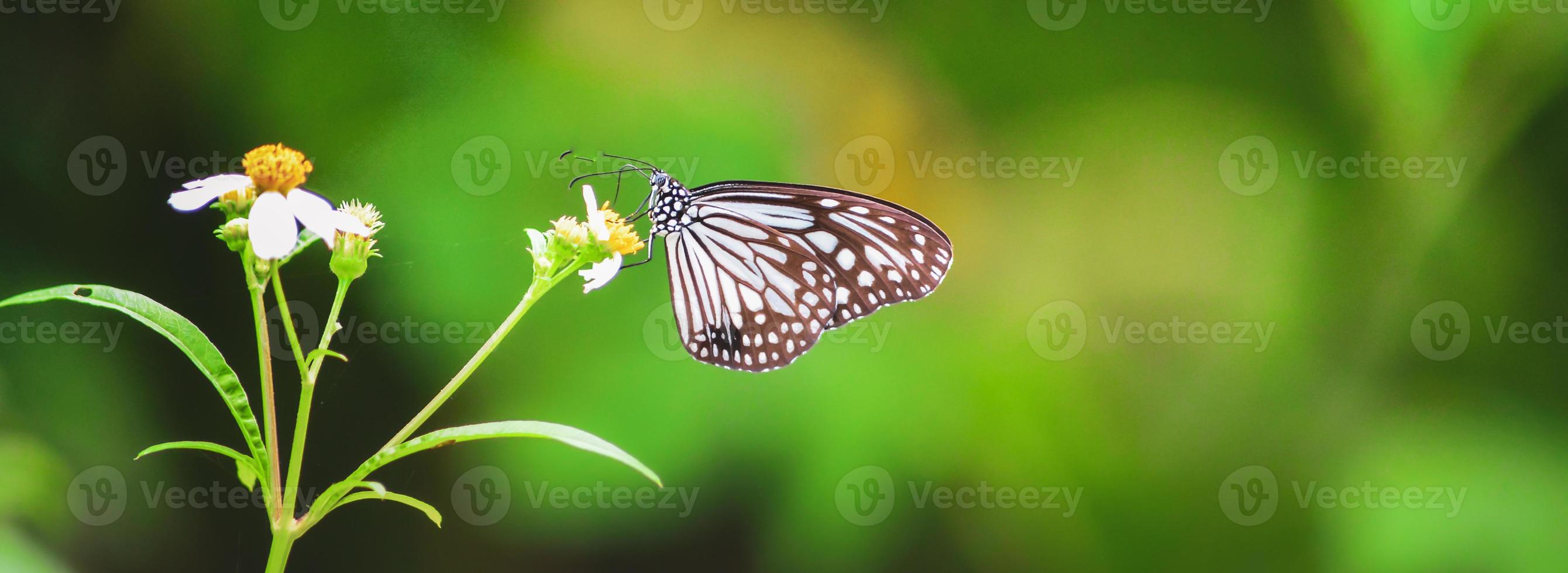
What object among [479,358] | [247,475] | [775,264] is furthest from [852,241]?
[247,475]

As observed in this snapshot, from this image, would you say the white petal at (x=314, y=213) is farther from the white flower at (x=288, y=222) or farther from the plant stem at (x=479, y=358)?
the plant stem at (x=479, y=358)

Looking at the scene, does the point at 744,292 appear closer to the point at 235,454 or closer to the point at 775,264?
the point at 775,264

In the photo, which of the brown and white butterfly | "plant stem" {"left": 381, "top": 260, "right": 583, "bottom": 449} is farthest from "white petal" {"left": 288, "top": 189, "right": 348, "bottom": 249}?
the brown and white butterfly

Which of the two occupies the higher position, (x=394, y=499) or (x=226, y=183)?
(x=226, y=183)

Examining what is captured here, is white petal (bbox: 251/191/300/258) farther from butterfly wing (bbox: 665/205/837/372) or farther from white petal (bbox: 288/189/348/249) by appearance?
butterfly wing (bbox: 665/205/837/372)

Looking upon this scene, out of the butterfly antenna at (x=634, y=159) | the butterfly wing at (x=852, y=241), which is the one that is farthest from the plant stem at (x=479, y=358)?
the butterfly antenna at (x=634, y=159)

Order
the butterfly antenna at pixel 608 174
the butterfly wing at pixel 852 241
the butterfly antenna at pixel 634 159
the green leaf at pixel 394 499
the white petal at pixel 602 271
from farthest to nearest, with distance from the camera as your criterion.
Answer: the butterfly antenna at pixel 634 159
the butterfly antenna at pixel 608 174
the butterfly wing at pixel 852 241
the white petal at pixel 602 271
the green leaf at pixel 394 499
